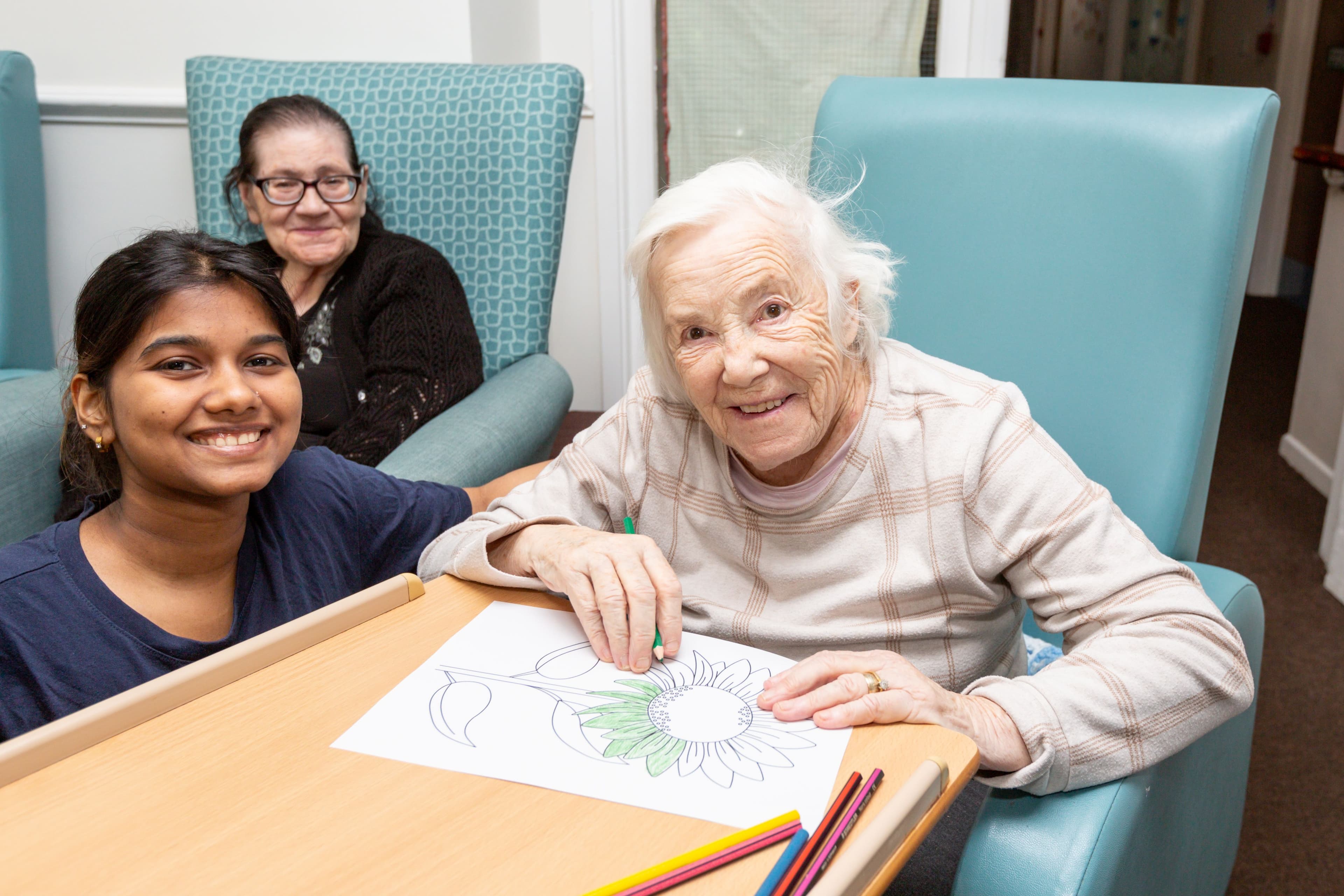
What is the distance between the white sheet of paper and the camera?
0.72 meters

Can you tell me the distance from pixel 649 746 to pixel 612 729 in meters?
0.03

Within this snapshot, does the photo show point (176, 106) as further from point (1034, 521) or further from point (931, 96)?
point (1034, 521)

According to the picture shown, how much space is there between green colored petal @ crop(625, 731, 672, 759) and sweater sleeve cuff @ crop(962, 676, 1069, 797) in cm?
25

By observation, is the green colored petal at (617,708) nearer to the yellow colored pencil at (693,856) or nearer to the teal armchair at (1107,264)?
the yellow colored pencil at (693,856)

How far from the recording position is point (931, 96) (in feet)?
4.43

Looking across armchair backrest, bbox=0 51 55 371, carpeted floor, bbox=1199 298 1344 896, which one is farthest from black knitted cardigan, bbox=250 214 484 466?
carpeted floor, bbox=1199 298 1344 896

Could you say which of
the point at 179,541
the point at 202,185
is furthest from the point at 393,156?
the point at 179,541

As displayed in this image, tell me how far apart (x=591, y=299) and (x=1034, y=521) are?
240 centimetres

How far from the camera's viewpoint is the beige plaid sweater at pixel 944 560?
863 millimetres

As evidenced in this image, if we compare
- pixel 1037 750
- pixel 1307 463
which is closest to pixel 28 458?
pixel 1037 750

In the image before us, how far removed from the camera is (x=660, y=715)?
0.81 m

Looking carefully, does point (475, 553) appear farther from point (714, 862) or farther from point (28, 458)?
point (28, 458)

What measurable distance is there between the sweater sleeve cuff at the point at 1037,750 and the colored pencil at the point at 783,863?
0.77 feet

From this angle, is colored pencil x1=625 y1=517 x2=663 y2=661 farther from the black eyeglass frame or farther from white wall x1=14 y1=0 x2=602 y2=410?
white wall x1=14 y1=0 x2=602 y2=410
